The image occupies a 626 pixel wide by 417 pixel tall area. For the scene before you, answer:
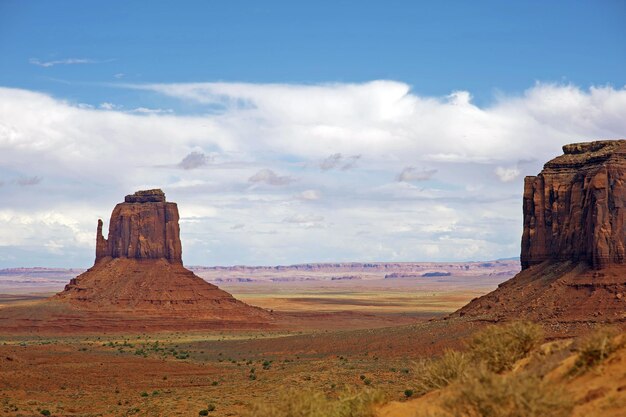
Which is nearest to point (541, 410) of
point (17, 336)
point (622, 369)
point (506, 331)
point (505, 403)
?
point (505, 403)

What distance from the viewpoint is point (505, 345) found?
22.3 metres

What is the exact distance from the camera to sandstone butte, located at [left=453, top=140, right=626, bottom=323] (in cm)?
6046

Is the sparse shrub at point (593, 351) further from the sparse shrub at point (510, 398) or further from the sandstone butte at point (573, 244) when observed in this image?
the sandstone butte at point (573, 244)

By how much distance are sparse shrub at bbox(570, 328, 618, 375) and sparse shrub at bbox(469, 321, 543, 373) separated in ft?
10.5

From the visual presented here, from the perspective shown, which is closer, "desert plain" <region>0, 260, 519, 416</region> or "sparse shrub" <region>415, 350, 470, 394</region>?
"sparse shrub" <region>415, 350, 470, 394</region>

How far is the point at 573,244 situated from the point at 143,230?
A: 75.5 metres

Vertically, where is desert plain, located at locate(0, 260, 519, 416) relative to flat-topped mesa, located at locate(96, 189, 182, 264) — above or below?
below

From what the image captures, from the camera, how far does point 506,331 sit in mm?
22734

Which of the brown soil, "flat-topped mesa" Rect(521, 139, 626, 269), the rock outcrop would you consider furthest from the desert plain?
the rock outcrop

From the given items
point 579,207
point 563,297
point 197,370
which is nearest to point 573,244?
point 579,207

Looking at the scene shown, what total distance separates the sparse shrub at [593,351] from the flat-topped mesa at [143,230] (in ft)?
365

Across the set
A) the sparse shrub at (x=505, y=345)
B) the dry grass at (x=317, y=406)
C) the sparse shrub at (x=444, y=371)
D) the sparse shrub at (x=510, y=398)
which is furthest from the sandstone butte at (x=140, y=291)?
the sparse shrub at (x=510, y=398)

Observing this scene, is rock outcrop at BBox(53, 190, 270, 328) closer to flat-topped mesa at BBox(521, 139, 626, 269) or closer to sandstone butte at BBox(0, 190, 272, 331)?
sandstone butte at BBox(0, 190, 272, 331)

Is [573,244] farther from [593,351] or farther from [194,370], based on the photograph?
[593,351]
